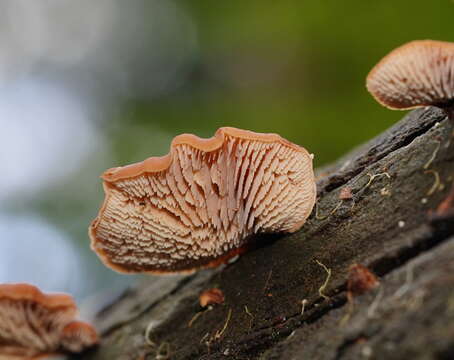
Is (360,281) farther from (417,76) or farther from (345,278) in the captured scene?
(417,76)

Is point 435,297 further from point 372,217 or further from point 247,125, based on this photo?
point 247,125

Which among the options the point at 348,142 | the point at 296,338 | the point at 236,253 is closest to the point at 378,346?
the point at 296,338

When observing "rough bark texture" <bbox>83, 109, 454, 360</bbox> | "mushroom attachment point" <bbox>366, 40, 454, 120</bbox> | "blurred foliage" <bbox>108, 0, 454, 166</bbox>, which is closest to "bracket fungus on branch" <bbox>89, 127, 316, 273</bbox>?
"rough bark texture" <bbox>83, 109, 454, 360</bbox>

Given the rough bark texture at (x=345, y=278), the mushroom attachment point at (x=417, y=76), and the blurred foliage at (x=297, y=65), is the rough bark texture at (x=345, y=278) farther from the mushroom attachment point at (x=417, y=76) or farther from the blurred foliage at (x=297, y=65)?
the blurred foliage at (x=297, y=65)

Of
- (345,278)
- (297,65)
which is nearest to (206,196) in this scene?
(345,278)

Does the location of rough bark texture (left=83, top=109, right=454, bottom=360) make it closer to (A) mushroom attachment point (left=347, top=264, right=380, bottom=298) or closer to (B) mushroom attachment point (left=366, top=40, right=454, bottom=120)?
(A) mushroom attachment point (left=347, top=264, right=380, bottom=298)
